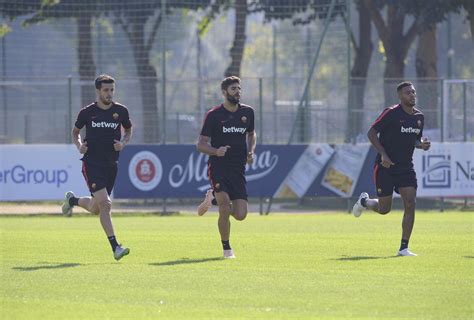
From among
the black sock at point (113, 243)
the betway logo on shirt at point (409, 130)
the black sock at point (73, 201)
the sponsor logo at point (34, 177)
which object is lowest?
the sponsor logo at point (34, 177)

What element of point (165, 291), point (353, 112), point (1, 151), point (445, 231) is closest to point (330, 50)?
point (353, 112)

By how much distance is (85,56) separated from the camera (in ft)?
107

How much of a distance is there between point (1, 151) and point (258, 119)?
6310 millimetres

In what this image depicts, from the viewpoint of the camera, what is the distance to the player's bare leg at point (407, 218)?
597 inches

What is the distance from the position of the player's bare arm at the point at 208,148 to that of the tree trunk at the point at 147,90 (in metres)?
13.3

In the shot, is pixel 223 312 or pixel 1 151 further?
pixel 1 151

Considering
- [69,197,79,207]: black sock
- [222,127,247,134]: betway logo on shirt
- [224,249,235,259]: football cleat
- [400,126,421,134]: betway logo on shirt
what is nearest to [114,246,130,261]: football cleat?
[224,249,235,259]: football cleat

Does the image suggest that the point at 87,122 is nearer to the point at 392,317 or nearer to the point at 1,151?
the point at 392,317

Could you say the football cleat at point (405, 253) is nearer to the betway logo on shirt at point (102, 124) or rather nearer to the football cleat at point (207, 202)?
the football cleat at point (207, 202)

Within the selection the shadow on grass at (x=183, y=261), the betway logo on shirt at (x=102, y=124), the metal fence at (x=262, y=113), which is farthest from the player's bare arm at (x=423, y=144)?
the metal fence at (x=262, y=113)

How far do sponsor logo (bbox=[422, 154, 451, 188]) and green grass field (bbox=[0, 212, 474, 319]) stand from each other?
257 inches

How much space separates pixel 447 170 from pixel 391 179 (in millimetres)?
12281

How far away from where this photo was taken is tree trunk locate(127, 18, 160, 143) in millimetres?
29328

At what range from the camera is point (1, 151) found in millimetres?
26750
